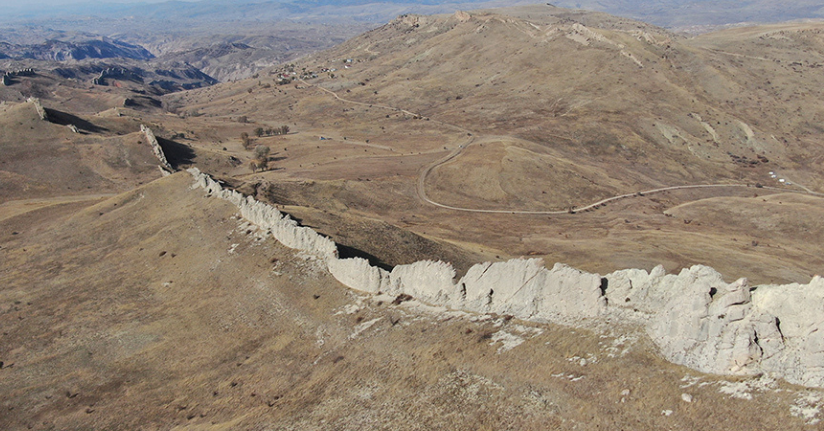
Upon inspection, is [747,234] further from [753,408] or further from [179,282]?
[179,282]

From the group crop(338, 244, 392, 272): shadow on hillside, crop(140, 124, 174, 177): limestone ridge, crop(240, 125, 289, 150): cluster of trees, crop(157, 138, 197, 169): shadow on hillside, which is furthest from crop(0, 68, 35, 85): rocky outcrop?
crop(338, 244, 392, 272): shadow on hillside

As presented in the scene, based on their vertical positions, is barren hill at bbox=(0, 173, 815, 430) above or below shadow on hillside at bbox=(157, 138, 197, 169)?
above

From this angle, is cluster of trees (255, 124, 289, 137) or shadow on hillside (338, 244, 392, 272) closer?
shadow on hillside (338, 244, 392, 272)

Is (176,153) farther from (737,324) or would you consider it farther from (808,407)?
(808,407)

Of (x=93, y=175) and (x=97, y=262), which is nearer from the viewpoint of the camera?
(x=97, y=262)

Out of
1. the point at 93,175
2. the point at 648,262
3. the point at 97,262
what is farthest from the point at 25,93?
the point at 648,262

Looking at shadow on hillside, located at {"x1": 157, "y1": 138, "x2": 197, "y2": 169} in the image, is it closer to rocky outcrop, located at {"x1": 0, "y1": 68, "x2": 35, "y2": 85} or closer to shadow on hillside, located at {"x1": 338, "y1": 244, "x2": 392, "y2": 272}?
shadow on hillside, located at {"x1": 338, "y1": 244, "x2": 392, "y2": 272}

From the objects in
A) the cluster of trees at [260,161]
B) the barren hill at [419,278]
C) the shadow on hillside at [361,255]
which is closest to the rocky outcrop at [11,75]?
the barren hill at [419,278]

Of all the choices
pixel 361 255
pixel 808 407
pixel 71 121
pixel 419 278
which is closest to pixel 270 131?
pixel 71 121
